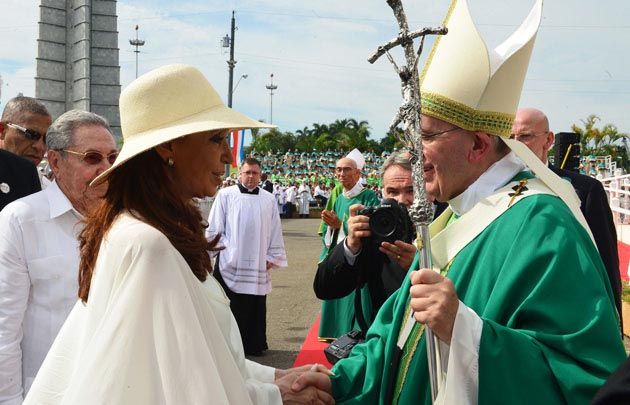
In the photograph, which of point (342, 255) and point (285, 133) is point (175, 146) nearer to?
point (342, 255)

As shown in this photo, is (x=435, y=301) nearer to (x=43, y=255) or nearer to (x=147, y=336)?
(x=147, y=336)

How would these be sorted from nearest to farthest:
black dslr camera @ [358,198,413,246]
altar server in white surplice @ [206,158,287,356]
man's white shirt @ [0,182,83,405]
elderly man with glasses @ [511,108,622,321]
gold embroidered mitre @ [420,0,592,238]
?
1. gold embroidered mitre @ [420,0,592,238]
2. man's white shirt @ [0,182,83,405]
3. black dslr camera @ [358,198,413,246]
4. elderly man with glasses @ [511,108,622,321]
5. altar server in white surplice @ [206,158,287,356]

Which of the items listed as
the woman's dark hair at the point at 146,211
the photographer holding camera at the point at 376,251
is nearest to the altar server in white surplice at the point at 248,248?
the photographer holding camera at the point at 376,251

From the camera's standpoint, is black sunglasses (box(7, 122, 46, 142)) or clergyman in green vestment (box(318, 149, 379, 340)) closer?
black sunglasses (box(7, 122, 46, 142))

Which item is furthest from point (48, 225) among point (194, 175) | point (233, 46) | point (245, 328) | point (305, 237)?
point (233, 46)

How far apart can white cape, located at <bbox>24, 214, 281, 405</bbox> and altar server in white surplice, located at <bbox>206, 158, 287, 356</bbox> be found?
5.65 metres

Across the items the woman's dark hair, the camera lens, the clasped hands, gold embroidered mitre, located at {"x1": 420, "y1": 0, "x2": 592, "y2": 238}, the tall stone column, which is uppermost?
the tall stone column

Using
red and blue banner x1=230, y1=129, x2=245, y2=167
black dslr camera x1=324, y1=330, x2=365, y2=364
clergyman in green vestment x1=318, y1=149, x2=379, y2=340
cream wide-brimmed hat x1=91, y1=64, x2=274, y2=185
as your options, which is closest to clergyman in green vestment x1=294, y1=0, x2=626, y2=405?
black dslr camera x1=324, y1=330, x2=365, y2=364

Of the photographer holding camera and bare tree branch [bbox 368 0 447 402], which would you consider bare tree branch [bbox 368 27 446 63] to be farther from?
the photographer holding camera

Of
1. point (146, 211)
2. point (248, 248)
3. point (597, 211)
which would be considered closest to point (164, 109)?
point (146, 211)

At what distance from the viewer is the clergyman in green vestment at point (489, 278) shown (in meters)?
1.94

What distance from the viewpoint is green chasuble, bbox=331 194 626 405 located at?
6.34 feet

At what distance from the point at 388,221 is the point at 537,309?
1740 mm

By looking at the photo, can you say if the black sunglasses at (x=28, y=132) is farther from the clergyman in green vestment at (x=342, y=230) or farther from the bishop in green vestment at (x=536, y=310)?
the bishop in green vestment at (x=536, y=310)
